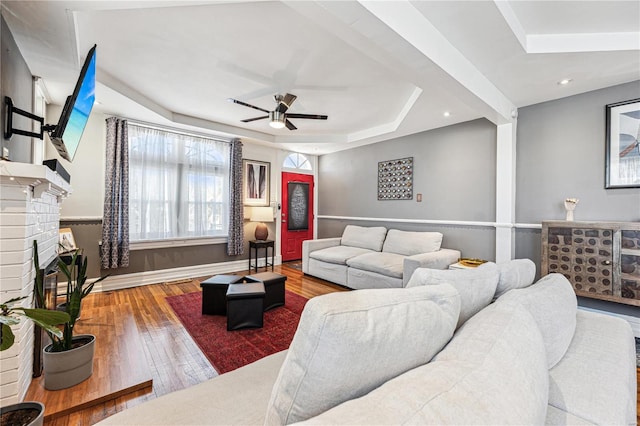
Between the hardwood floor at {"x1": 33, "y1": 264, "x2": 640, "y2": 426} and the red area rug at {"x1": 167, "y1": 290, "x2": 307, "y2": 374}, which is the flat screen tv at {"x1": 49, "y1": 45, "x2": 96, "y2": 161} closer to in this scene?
the hardwood floor at {"x1": 33, "y1": 264, "x2": 640, "y2": 426}

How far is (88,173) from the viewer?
3.59 meters

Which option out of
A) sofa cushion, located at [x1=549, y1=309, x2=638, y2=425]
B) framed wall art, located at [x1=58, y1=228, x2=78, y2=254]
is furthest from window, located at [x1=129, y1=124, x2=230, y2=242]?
sofa cushion, located at [x1=549, y1=309, x2=638, y2=425]

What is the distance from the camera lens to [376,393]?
0.58 m

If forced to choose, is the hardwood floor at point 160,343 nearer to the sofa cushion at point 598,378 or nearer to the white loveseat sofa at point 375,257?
the white loveseat sofa at point 375,257

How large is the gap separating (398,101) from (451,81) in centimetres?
132

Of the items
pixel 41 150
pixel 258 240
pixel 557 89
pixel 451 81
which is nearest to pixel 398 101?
pixel 451 81

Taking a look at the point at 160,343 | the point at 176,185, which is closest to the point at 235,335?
the point at 160,343

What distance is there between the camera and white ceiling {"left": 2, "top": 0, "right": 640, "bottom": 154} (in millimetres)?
1716

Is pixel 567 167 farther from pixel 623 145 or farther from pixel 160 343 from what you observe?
pixel 160 343

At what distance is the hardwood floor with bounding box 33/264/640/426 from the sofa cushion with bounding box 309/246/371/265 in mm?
388

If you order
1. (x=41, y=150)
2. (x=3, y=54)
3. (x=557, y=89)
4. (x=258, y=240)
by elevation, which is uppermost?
(x=557, y=89)

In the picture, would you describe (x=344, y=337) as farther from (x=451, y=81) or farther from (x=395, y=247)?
(x=395, y=247)

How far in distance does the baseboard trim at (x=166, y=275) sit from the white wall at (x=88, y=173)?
0.92 m

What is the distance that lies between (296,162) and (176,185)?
248 centimetres
